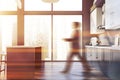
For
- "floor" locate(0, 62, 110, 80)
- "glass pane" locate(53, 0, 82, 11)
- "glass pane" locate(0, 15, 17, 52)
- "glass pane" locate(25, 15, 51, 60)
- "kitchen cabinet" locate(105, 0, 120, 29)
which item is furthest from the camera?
"glass pane" locate(0, 15, 17, 52)

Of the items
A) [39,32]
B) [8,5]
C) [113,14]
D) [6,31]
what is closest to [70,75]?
[113,14]

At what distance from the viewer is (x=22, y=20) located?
38.4ft

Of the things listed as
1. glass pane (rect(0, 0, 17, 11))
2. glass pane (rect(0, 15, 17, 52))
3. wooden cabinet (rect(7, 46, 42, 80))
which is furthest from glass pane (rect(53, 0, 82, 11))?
wooden cabinet (rect(7, 46, 42, 80))

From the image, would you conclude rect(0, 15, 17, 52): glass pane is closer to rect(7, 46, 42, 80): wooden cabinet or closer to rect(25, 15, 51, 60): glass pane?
rect(25, 15, 51, 60): glass pane

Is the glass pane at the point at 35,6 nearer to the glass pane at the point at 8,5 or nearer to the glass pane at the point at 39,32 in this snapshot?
the glass pane at the point at 39,32

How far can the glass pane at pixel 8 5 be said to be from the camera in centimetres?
1178

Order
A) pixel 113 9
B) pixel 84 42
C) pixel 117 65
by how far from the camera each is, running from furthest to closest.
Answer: pixel 84 42, pixel 113 9, pixel 117 65

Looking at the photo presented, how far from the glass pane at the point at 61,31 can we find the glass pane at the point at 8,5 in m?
1.73

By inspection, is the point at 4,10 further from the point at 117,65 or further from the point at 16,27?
the point at 117,65

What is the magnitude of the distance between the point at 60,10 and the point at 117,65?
7.04m

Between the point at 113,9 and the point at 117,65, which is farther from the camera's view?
the point at 113,9

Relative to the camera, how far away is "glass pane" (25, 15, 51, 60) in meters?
11.9

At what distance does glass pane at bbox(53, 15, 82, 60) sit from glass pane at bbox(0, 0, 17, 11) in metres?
1.73

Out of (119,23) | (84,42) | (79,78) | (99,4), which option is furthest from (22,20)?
(119,23)
